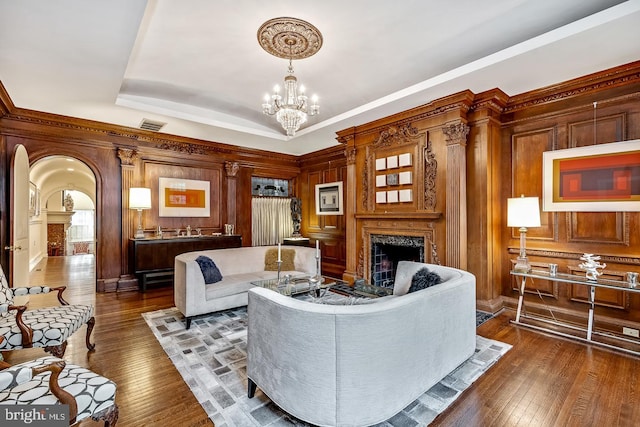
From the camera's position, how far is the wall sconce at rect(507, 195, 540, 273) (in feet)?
11.1

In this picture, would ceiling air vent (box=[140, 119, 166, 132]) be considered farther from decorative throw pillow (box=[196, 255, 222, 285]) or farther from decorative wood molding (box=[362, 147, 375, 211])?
decorative wood molding (box=[362, 147, 375, 211])

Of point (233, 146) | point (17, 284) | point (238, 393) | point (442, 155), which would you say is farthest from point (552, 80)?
point (17, 284)

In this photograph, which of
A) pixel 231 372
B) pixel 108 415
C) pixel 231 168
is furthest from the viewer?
pixel 231 168

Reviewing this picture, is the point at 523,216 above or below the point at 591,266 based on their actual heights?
above

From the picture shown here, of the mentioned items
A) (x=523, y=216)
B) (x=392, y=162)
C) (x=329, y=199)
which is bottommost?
(x=523, y=216)

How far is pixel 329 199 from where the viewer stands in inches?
263

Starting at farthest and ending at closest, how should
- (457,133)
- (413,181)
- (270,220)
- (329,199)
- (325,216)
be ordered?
1. (270,220)
2. (325,216)
3. (329,199)
4. (413,181)
5. (457,133)

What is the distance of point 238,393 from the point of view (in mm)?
2119

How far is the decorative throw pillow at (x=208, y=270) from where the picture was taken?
3.60 m

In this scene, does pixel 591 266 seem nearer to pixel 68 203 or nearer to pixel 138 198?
pixel 138 198

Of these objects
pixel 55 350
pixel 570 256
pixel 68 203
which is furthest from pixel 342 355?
pixel 68 203

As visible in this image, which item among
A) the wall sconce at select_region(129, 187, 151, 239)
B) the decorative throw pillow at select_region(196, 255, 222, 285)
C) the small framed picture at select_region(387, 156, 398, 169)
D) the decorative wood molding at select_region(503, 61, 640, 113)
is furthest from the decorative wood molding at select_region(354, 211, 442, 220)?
the wall sconce at select_region(129, 187, 151, 239)

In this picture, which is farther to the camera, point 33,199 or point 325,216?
point 33,199

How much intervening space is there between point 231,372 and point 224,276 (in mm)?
1921
